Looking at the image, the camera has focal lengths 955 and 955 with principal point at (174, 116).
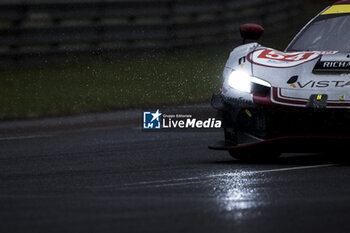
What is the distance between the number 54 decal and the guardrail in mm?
9120

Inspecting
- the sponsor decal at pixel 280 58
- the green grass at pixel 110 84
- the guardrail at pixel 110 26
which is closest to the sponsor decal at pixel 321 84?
the sponsor decal at pixel 280 58

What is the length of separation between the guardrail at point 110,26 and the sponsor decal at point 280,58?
9.13m

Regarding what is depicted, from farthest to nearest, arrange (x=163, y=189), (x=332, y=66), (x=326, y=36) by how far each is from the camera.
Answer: (x=326, y=36), (x=332, y=66), (x=163, y=189)

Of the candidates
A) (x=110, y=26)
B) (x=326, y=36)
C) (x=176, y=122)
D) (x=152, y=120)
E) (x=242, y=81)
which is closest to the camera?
(x=242, y=81)

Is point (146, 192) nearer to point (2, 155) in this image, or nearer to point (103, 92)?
point (2, 155)

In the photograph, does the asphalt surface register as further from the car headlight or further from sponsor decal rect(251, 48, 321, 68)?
sponsor decal rect(251, 48, 321, 68)

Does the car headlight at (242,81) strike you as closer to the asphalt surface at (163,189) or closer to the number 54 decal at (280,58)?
the number 54 decal at (280,58)

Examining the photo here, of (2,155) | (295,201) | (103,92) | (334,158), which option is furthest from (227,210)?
(103,92)

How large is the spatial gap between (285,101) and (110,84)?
8.11 m

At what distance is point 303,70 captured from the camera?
338 inches

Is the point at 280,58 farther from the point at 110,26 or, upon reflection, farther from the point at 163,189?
the point at 110,26

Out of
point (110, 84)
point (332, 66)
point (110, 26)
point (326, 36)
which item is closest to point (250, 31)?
point (326, 36)

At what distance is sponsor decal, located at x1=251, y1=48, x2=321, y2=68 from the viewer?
8703mm

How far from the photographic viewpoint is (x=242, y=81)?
8.84 meters
